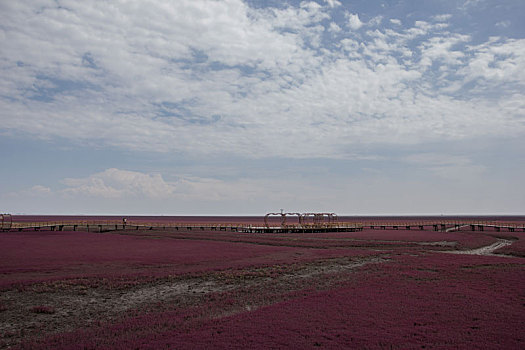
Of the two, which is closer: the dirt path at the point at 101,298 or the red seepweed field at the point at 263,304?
the red seepweed field at the point at 263,304

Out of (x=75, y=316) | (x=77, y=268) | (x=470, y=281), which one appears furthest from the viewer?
(x=77, y=268)

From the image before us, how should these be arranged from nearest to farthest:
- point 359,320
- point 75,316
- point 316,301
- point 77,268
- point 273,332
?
point 273,332 → point 359,320 → point 75,316 → point 316,301 → point 77,268

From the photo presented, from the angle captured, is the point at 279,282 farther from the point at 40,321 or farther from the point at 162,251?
the point at 162,251

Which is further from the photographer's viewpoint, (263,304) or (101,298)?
(101,298)

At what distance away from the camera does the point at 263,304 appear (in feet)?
47.8

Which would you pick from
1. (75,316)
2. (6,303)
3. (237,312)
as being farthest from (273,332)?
(6,303)

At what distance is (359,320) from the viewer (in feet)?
40.0

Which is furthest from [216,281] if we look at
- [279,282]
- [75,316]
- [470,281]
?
[470,281]

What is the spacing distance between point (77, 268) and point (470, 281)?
70.3 ft

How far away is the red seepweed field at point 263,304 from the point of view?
1064 cm

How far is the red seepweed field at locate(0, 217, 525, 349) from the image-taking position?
419 inches

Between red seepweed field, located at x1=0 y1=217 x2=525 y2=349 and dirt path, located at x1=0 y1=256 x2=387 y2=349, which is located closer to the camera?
red seepweed field, located at x1=0 y1=217 x2=525 y2=349

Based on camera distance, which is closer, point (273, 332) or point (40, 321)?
point (273, 332)

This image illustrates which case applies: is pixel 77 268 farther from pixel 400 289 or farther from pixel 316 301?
pixel 400 289
